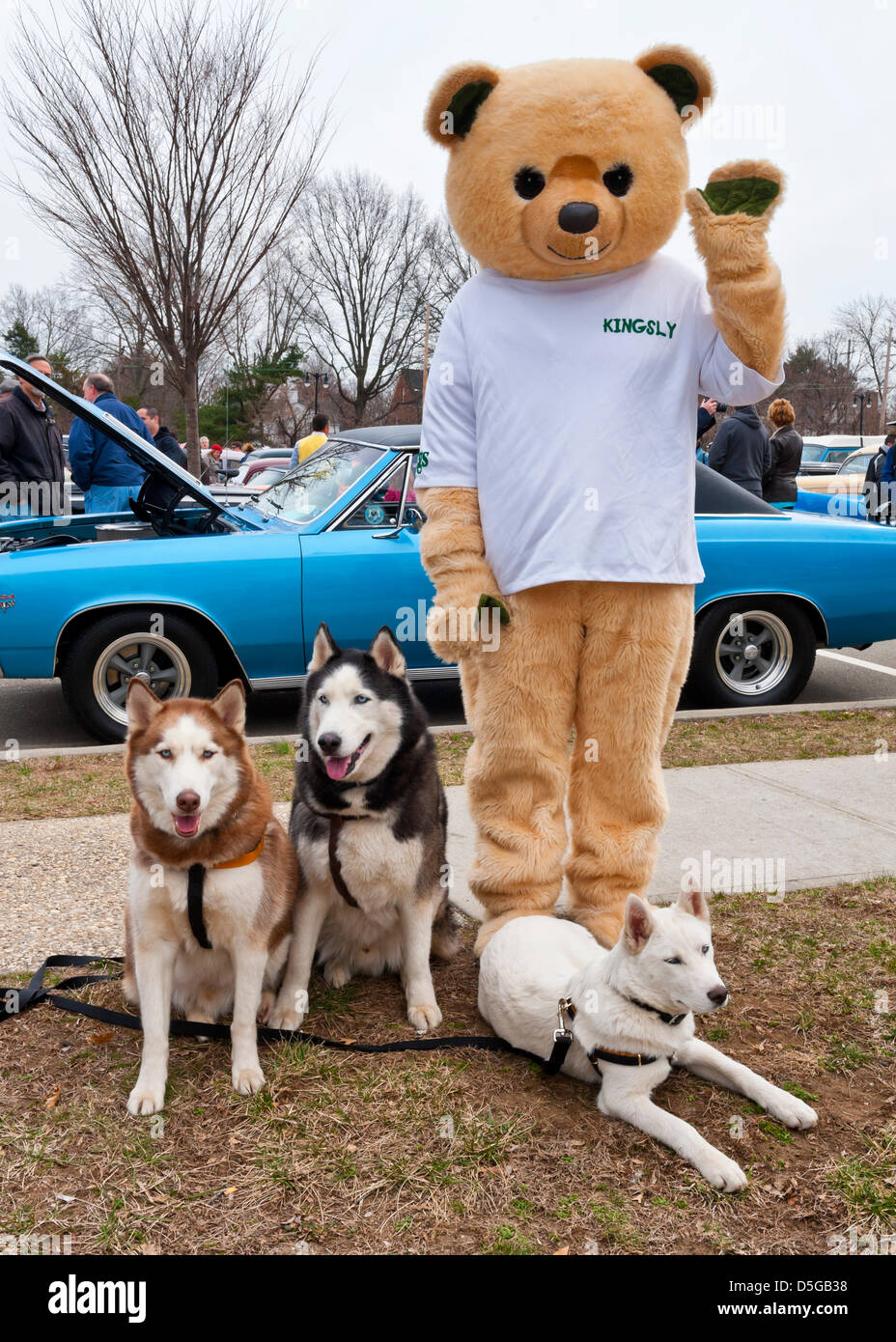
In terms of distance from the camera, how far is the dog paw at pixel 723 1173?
256cm

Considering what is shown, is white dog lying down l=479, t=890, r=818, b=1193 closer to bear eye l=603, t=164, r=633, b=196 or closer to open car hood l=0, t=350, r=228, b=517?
bear eye l=603, t=164, r=633, b=196

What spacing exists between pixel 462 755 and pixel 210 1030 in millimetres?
3106

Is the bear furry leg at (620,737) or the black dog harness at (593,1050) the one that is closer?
the black dog harness at (593,1050)

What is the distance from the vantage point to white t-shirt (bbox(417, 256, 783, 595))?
327 centimetres

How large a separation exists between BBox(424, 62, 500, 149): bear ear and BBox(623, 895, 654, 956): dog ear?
2.39 metres

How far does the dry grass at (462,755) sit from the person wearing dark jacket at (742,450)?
276 cm

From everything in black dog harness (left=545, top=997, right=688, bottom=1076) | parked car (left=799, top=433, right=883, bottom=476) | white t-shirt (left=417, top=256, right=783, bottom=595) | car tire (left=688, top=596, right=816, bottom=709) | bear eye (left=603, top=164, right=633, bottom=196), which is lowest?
black dog harness (left=545, top=997, right=688, bottom=1076)

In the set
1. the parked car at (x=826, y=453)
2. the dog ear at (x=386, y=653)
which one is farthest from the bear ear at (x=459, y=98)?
the parked car at (x=826, y=453)

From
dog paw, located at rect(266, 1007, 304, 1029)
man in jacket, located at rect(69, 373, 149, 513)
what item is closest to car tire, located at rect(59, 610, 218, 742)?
man in jacket, located at rect(69, 373, 149, 513)

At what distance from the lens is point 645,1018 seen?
279 cm

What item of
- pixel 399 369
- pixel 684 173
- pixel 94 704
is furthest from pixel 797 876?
pixel 399 369

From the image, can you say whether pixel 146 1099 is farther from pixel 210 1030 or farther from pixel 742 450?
pixel 742 450

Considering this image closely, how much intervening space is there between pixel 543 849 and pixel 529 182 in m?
2.08

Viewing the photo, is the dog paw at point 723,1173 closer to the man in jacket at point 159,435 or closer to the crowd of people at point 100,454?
the crowd of people at point 100,454
